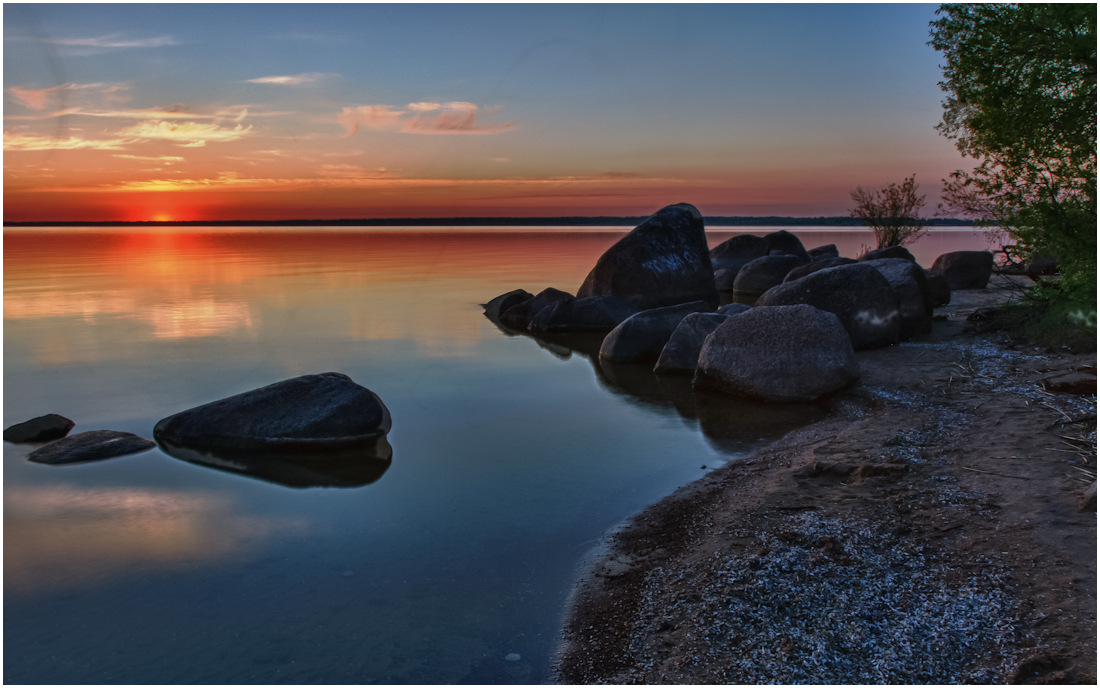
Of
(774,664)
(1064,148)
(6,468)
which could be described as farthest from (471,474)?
(1064,148)

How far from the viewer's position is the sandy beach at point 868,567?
383 centimetres

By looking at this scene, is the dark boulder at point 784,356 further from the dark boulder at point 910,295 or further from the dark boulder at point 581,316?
the dark boulder at point 581,316

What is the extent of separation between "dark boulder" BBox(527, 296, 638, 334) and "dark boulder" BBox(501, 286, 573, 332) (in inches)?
18.6

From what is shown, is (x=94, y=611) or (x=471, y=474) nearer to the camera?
(x=94, y=611)

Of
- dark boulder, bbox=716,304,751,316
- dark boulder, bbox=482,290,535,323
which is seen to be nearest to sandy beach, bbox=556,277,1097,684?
dark boulder, bbox=716,304,751,316

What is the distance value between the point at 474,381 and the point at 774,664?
27.6ft

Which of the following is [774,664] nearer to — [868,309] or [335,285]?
[868,309]

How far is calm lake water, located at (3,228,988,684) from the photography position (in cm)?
439

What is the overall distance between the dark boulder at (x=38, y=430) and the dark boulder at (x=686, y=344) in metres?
8.01

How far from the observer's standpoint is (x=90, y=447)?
7953 mm

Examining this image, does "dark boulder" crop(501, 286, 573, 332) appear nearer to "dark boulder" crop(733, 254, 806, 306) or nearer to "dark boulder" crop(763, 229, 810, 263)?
"dark boulder" crop(733, 254, 806, 306)

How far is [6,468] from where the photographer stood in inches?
298

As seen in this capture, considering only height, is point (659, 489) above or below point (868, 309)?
below

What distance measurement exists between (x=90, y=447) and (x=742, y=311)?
952 centimetres
